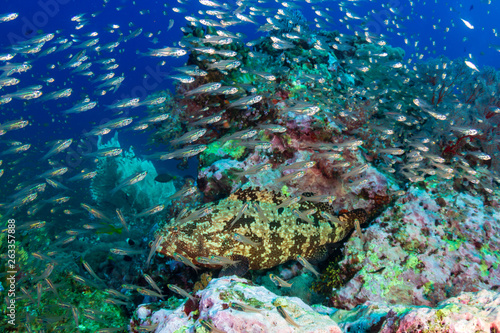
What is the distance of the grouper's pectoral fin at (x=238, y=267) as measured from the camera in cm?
391

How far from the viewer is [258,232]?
13.6ft

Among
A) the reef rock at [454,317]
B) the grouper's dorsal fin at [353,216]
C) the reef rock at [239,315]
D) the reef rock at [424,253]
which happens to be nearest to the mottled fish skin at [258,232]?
the grouper's dorsal fin at [353,216]

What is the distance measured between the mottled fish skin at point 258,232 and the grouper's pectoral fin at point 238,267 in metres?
0.07

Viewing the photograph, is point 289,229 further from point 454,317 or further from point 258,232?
point 454,317

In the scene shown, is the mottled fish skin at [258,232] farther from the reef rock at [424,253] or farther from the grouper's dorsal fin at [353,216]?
the reef rock at [424,253]

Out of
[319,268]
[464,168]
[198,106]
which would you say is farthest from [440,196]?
[198,106]

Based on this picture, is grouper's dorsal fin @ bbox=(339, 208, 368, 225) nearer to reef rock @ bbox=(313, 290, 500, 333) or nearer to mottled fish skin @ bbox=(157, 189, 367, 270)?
mottled fish skin @ bbox=(157, 189, 367, 270)

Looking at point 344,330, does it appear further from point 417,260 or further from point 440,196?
point 440,196

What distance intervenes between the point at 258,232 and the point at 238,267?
0.64m

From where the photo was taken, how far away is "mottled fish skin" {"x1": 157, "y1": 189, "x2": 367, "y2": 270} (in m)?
3.99

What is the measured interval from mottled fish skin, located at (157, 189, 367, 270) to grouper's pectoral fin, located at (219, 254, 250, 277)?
7 cm

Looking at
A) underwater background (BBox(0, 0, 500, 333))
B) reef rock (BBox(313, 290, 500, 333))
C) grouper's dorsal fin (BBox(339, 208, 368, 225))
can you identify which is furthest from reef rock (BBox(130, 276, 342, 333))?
grouper's dorsal fin (BBox(339, 208, 368, 225))

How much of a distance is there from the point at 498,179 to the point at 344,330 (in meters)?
4.72

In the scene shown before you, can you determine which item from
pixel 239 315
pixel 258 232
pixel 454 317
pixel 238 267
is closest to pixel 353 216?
pixel 258 232
